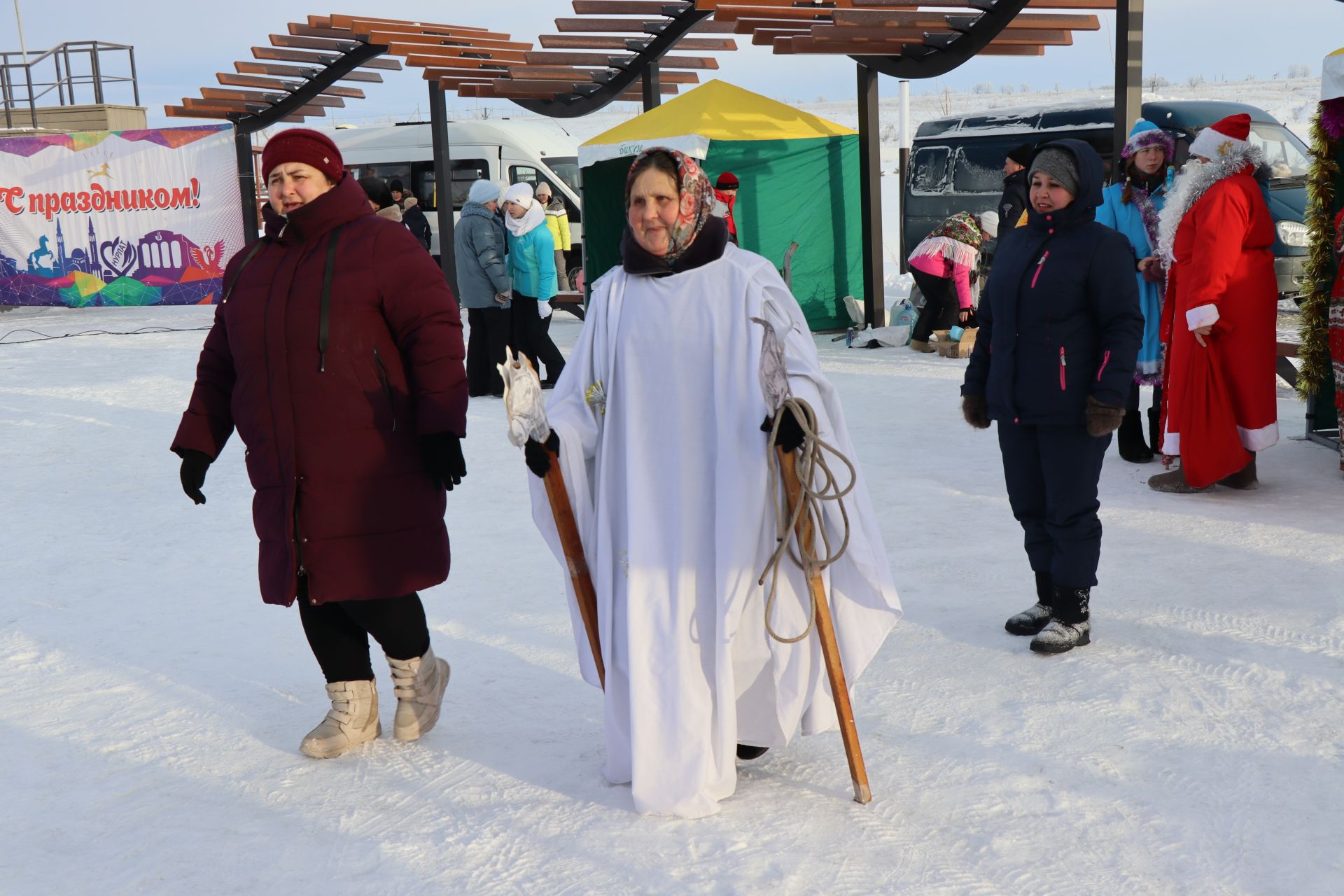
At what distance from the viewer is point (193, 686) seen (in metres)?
3.69

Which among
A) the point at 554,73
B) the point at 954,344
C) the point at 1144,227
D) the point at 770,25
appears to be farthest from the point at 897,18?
the point at 554,73

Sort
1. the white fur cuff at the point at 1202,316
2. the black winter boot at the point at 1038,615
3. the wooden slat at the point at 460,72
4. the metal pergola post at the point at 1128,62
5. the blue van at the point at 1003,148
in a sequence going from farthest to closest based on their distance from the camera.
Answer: the wooden slat at the point at 460,72, the blue van at the point at 1003,148, the metal pergola post at the point at 1128,62, the white fur cuff at the point at 1202,316, the black winter boot at the point at 1038,615

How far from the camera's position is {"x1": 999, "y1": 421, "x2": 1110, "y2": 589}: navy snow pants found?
3598 millimetres

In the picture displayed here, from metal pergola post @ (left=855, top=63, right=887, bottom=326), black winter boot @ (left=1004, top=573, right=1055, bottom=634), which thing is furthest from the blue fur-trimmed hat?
metal pergola post @ (left=855, top=63, right=887, bottom=326)

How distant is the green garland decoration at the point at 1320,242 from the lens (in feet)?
19.3

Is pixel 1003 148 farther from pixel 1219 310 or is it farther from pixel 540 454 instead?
pixel 540 454

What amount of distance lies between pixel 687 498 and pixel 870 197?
30.5ft

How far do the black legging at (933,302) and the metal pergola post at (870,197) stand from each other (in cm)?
120

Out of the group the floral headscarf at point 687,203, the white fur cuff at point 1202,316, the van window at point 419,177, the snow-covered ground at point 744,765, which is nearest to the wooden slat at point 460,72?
the van window at point 419,177

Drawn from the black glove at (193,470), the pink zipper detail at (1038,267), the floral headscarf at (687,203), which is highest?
the floral headscarf at (687,203)

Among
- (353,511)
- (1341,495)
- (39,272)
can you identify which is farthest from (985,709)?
(39,272)

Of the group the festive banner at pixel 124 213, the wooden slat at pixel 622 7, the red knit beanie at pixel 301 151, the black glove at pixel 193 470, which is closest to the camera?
the red knit beanie at pixel 301 151

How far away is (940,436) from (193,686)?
14.5 ft

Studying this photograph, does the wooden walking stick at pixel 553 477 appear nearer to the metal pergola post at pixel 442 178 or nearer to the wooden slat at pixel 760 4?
the wooden slat at pixel 760 4
